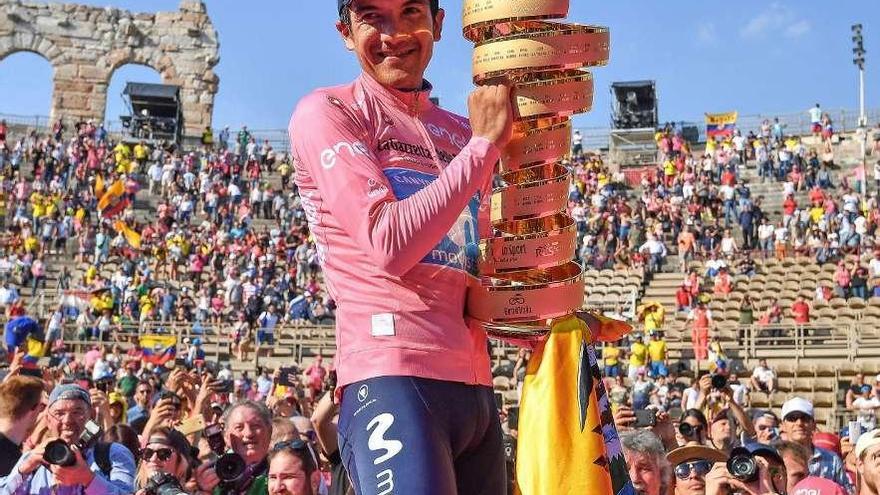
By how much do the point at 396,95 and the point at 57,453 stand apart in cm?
262

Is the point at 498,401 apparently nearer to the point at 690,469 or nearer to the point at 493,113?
the point at 690,469

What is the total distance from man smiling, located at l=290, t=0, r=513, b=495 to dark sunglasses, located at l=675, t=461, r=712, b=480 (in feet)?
10.5

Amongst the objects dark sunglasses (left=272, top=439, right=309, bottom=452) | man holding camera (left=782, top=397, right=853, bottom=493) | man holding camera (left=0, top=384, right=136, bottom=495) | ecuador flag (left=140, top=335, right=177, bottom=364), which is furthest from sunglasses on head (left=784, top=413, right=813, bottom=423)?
ecuador flag (left=140, top=335, right=177, bottom=364)

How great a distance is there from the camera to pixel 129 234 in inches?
1172

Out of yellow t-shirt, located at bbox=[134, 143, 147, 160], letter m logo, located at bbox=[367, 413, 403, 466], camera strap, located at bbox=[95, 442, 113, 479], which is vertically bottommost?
camera strap, located at bbox=[95, 442, 113, 479]

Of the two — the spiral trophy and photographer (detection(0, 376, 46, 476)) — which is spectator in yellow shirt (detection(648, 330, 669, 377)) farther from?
the spiral trophy

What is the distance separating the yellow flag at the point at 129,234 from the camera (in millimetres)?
29562

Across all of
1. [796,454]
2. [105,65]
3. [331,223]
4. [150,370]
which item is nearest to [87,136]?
[105,65]

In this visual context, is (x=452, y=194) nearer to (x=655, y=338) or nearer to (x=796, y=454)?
(x=796, y=454)

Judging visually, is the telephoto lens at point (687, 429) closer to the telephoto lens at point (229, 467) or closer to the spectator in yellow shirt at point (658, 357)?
the telephoto lens at point (229, 467)

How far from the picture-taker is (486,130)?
9.12 feet

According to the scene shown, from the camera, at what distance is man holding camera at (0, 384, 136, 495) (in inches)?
189

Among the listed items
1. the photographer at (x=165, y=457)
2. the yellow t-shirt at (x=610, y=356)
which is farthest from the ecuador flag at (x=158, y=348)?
the photographer at (x=165, y=457)

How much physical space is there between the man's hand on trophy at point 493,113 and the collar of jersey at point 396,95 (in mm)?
202
